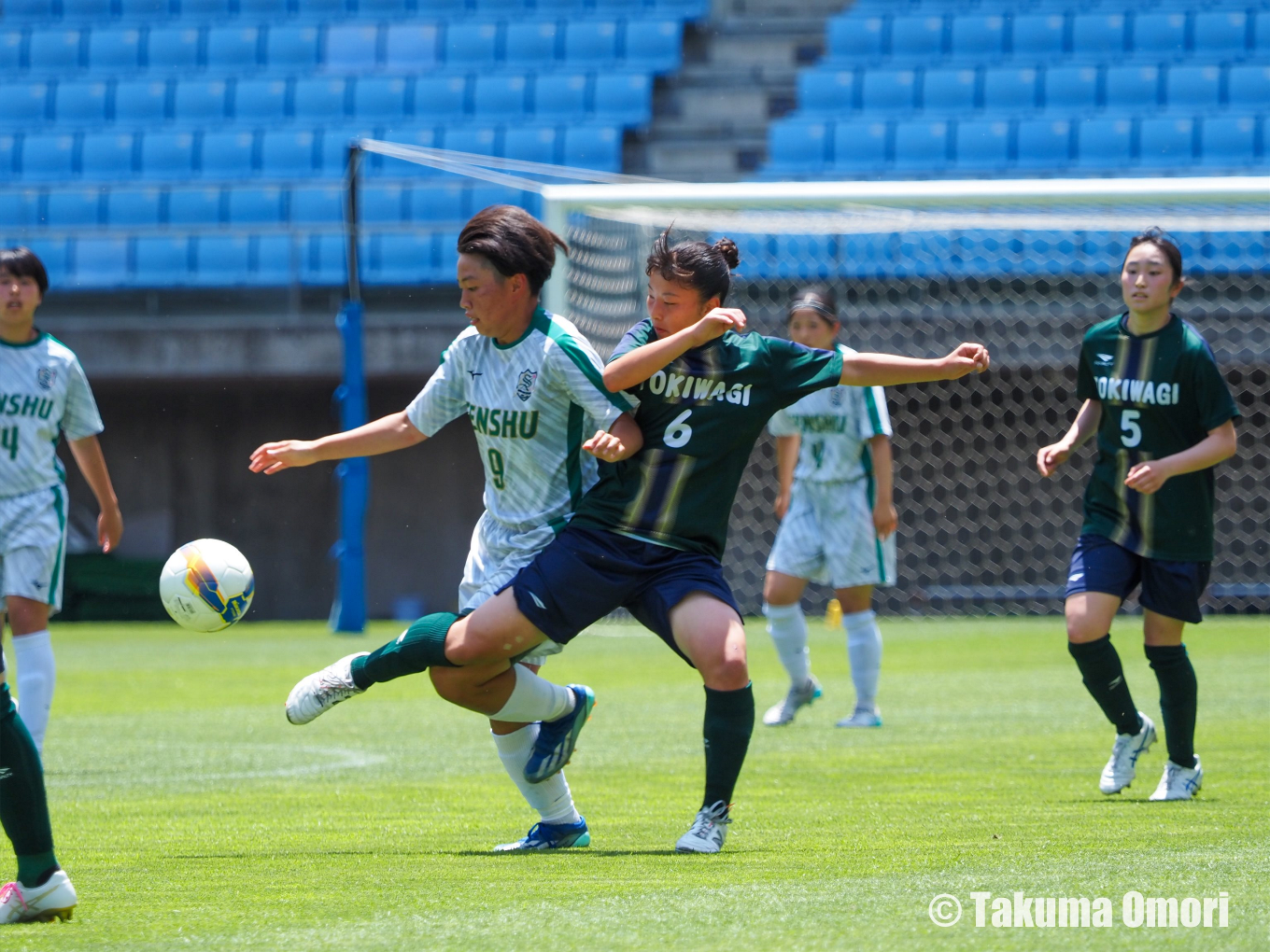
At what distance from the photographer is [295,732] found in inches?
329

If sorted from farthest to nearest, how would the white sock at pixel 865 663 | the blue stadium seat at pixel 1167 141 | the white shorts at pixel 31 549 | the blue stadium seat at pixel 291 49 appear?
the blue stadium seat at pixel 291 49, the blue stadium seat at pixel 1167 141, the white sock at pixel 865 663, the white shorts at pixel 31 549

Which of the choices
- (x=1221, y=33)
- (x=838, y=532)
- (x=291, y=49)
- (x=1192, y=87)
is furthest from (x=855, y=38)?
(x=838, y=532)

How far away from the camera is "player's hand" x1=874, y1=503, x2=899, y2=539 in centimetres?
846

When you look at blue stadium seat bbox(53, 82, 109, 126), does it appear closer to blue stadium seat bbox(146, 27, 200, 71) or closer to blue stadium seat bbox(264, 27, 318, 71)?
blue stadium seat bbox(146, 27, 200, 71)

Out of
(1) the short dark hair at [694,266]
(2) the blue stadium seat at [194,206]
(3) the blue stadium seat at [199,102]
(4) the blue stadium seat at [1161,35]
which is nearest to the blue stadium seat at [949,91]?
(4) the blue stadium seat at [1161,35]

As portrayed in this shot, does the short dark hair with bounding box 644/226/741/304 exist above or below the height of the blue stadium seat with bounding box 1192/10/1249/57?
below

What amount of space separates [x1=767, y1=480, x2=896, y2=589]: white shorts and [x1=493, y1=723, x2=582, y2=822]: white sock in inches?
157

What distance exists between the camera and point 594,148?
1881 cm

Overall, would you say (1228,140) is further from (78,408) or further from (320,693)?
(320,693)

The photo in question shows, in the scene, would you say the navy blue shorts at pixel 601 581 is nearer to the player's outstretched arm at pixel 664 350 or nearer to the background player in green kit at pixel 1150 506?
the player's outstretched arm at pixel 664 350

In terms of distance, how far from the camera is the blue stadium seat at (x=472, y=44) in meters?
21.3

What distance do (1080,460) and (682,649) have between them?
12.9 meters

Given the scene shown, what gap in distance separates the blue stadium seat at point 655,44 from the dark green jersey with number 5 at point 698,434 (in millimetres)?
16264

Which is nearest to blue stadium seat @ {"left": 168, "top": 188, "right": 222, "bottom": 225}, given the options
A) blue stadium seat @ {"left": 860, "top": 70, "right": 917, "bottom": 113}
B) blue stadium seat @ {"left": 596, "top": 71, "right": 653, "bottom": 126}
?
blue stadium seat @ {"left": 596, "top": 71, "right": 653, "bottom": 126}
